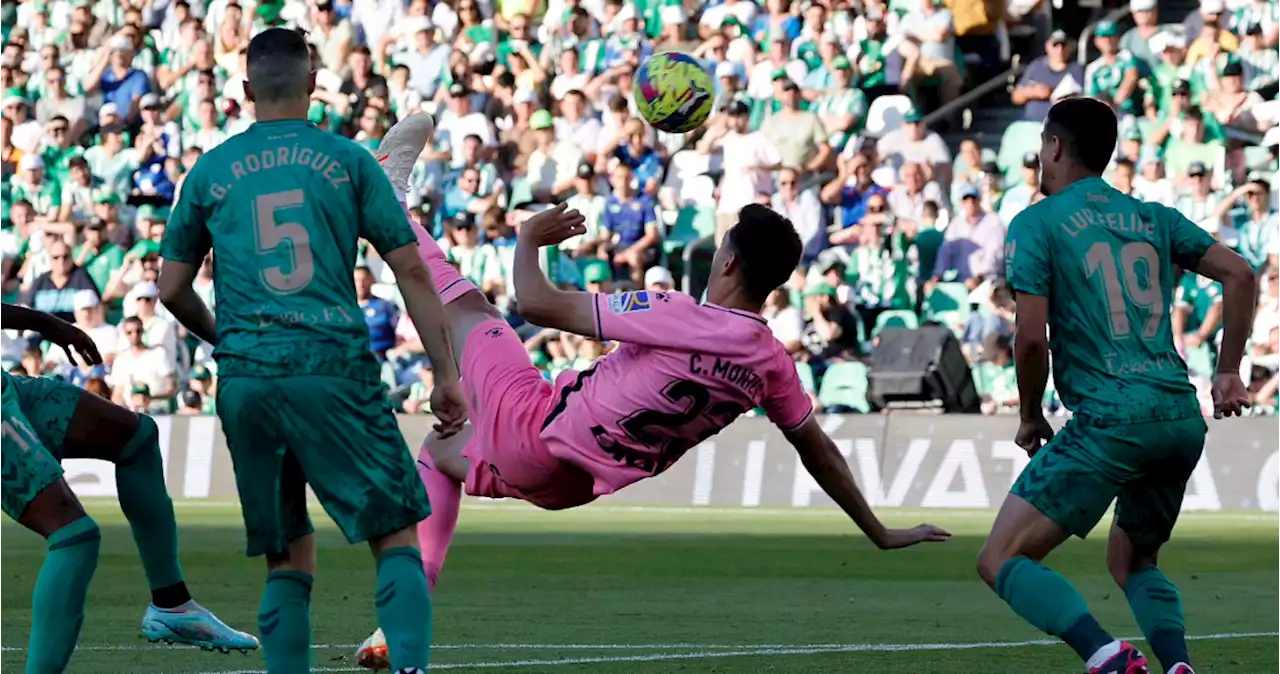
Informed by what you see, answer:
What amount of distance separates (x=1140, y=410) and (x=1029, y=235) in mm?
676

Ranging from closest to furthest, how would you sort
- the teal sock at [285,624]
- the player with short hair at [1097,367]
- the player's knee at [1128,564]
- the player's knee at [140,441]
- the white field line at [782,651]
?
the teal sock at [285,624]
the player with short hair at [1097,367]
the player's knee at [1128,564]
the player's knee at [140,441]
the white field line at [782,651]

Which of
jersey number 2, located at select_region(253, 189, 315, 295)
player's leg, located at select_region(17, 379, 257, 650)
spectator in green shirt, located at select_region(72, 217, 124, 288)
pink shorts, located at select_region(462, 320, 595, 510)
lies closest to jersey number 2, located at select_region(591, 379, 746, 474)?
pink shorts, located at select_region(462, 320, 595, 510)

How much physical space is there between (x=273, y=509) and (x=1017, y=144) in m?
16.6

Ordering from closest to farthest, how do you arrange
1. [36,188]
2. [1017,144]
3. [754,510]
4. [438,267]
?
[438,267] < [754,510] < [1017,144] < [36,188]

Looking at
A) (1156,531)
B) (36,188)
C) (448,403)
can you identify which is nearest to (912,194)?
(36,188)

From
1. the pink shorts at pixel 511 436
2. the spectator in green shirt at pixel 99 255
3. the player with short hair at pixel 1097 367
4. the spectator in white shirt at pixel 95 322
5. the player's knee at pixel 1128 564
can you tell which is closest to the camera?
the player with short hair at pixel 1097 367

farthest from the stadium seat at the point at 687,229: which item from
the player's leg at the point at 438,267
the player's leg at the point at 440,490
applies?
the player's leg at the point at 440,490

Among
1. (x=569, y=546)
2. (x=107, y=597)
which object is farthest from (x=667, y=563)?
(x=107, y=597)

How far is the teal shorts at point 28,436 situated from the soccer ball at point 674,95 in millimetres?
5979

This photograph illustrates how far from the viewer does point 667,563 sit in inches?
539

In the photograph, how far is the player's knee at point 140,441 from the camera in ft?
24.1

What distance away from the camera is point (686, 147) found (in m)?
23.0

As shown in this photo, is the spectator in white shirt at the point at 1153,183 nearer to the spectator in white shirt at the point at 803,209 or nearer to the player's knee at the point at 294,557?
the spectator in white shirt at the point at 803,209

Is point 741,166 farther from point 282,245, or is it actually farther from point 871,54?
point 282,245
